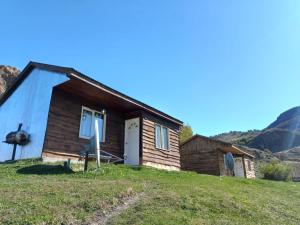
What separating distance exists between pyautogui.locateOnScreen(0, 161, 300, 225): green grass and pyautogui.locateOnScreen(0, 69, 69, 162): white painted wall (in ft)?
6.83

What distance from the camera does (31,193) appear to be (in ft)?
25.5

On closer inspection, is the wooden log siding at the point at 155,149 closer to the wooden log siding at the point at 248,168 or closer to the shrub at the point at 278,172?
the wooden log siding at the point at 248,168

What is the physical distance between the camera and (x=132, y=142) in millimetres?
16984

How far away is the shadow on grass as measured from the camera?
10.9 m

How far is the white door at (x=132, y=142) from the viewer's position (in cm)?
1666

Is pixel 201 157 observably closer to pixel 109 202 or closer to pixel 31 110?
pixel 31 110

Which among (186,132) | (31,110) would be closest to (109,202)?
(31,110)

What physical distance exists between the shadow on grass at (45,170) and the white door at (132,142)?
5.35 meters

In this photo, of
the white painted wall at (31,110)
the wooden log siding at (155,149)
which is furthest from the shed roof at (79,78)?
the wooden log siding at (155,149)

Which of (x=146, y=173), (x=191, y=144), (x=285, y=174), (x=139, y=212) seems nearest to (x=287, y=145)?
(x=285, y=174)

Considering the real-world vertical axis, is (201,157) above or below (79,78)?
below

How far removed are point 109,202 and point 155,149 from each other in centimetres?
981

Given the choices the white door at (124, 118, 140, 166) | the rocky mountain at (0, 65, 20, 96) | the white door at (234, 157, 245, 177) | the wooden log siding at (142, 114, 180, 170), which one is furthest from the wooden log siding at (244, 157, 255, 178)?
the rocky mountain at (0, 65, 20, 96)

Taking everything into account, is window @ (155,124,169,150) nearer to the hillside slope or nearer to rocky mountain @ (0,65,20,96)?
rocky mountain @ (0,65,20,96)
